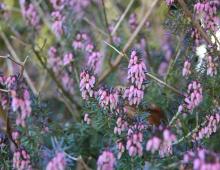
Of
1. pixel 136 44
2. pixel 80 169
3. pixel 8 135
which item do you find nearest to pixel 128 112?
pixel 80 169

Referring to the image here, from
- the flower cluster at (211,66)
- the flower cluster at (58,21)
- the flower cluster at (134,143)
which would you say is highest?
the flower cluster at (58,21)

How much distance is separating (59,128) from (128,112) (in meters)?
0.73

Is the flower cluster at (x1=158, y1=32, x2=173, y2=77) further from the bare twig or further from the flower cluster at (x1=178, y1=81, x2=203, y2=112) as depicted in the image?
the flower cluster at (x1=178, y1=81, x2=203, y2=112)

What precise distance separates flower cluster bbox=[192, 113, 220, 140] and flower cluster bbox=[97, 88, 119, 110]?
0.48 m

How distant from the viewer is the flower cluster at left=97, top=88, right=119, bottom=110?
8.76 ft

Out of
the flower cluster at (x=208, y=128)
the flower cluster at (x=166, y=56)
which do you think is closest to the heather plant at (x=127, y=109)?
the flower cluster at (x=208, y=128)

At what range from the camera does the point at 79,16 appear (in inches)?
172

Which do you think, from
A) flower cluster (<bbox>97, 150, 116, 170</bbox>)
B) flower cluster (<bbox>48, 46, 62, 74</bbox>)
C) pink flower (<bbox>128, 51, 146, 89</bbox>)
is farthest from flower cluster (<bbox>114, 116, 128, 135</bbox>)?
flower cluster (<bbox>48, 46, 62, 74</bbox>)

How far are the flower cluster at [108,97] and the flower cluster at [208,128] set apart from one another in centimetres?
48

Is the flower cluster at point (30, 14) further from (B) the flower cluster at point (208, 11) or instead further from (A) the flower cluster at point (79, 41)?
(B) the flower cluster at point (208, 11)

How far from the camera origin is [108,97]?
8.77ft

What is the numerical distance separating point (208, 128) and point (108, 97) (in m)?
0.55

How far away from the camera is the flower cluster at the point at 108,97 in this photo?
105 inches

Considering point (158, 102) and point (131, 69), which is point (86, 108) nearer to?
point (131, 69)
